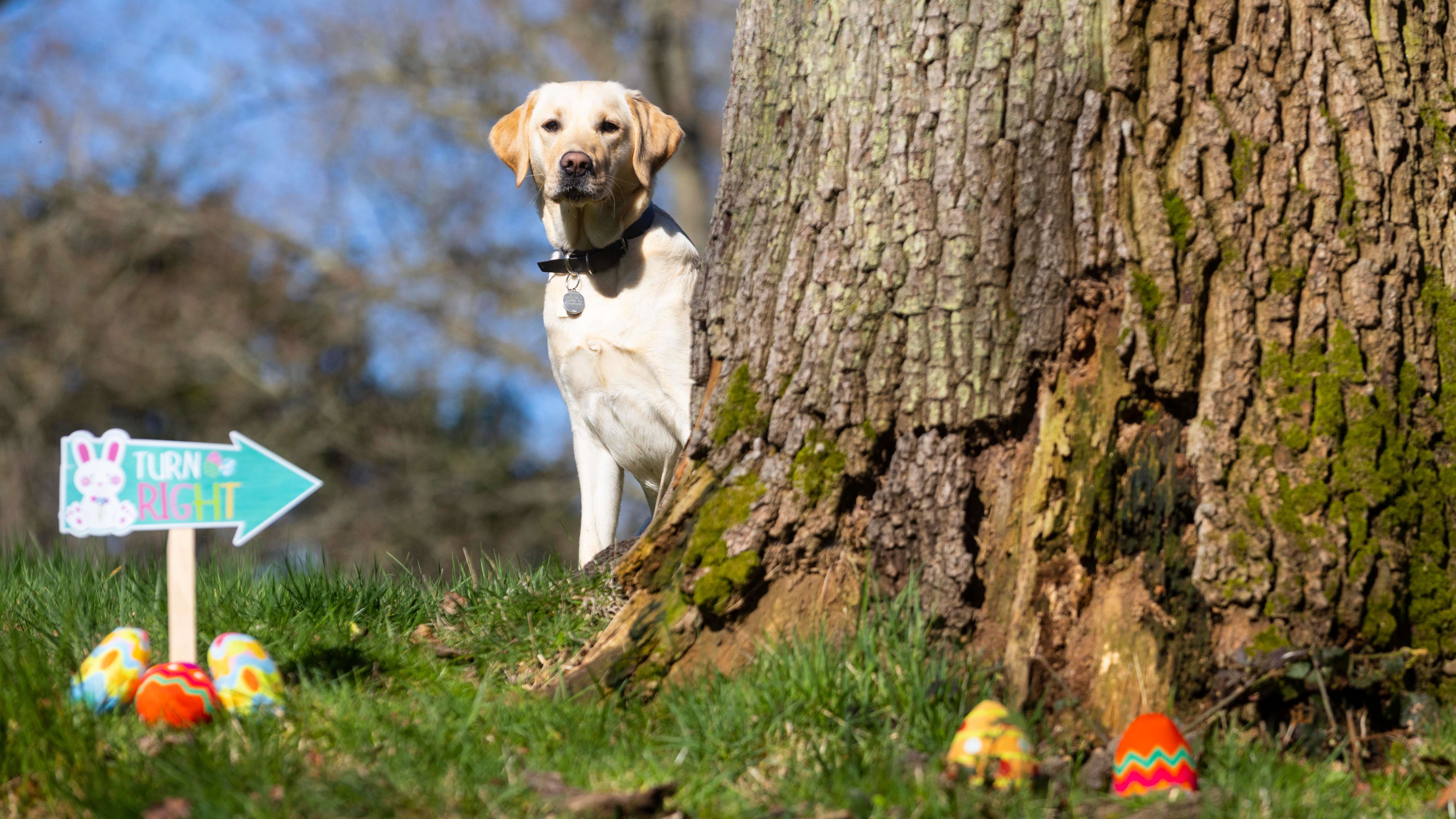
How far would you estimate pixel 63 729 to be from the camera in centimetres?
214

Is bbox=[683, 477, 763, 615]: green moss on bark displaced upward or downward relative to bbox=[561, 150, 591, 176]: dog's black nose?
downward

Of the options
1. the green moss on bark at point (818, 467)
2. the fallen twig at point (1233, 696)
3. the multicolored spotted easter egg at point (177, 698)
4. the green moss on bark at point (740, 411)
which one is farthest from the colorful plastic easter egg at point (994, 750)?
the multicolored spotted easter egg at point (177, 698)

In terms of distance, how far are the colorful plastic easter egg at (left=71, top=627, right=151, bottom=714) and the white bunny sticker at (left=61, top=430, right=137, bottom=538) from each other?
0.24 m

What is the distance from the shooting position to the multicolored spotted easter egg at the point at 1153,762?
83.3 inches

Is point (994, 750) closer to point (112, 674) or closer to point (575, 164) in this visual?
point (112, 674)

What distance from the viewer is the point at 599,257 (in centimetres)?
434

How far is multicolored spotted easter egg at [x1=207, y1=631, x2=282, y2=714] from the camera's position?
244cm

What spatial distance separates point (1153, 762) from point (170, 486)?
2059 mm

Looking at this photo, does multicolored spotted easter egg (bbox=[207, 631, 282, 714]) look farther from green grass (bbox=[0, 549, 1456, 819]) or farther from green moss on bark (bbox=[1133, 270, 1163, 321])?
green moss on bark (bbox=[1133, 270, 1163, 321])

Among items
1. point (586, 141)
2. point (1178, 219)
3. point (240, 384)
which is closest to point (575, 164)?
point (586, 141)

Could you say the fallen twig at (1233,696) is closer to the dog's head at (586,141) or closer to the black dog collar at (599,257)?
the black dog collar at (599,257)

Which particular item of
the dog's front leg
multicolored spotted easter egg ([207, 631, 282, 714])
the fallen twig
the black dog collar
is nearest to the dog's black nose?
the black dog collar

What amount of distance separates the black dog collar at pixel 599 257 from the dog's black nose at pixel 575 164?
269 mm

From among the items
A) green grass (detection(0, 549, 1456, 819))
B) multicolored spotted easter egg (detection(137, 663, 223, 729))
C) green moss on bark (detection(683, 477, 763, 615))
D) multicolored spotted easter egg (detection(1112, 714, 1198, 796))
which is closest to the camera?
green grass (detection(0, 549, 1456, 819))
